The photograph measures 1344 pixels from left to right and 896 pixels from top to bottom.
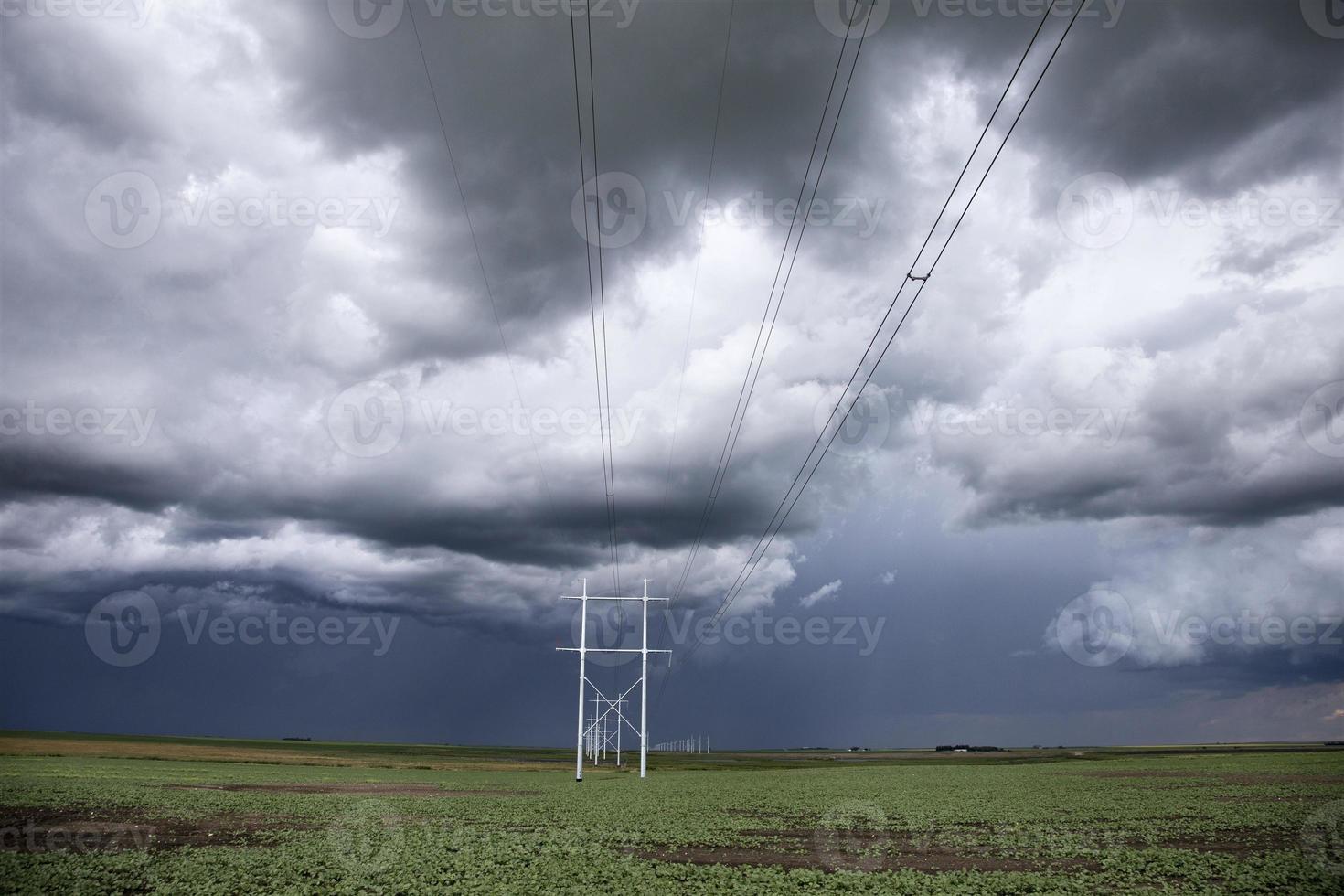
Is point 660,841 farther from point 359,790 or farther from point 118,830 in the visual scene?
point 359,790

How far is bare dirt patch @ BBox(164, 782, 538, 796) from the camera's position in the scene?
194ft

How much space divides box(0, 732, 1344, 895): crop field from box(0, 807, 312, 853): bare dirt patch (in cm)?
15

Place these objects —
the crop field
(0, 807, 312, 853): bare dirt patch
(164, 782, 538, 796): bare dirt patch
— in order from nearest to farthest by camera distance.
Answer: the crop field < (0, 807, 312, 853): bare dirt patch < (164, 782, 538, 796): bare dirt patch

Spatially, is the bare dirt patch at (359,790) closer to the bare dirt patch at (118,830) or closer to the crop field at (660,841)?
the crop field at (660,841)

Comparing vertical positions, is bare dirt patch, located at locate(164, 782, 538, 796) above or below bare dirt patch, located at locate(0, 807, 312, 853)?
below

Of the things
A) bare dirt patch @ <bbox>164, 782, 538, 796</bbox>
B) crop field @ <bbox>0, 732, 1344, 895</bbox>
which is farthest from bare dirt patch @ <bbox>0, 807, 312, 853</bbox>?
bare dirt patch @ <bbox>164, 782, 538, 796</bbox>

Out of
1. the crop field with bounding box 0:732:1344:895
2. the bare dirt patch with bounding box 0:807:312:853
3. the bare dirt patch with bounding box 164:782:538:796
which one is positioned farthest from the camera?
the bare dirt patch with bounding box 164:782:538:796

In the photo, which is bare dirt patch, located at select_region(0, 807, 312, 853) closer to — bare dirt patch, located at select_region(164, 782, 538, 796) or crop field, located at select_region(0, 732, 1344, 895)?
crop field, located at select_region(0, 732, 1344, 895)

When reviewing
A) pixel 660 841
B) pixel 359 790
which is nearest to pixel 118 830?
pixel 660 841

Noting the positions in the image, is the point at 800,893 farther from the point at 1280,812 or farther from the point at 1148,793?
the point at 1148,793

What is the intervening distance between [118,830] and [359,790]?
109 ft

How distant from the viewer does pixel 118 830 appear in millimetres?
33219

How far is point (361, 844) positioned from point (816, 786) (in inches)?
2049

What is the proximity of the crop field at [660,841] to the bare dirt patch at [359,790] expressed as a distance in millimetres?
1012
